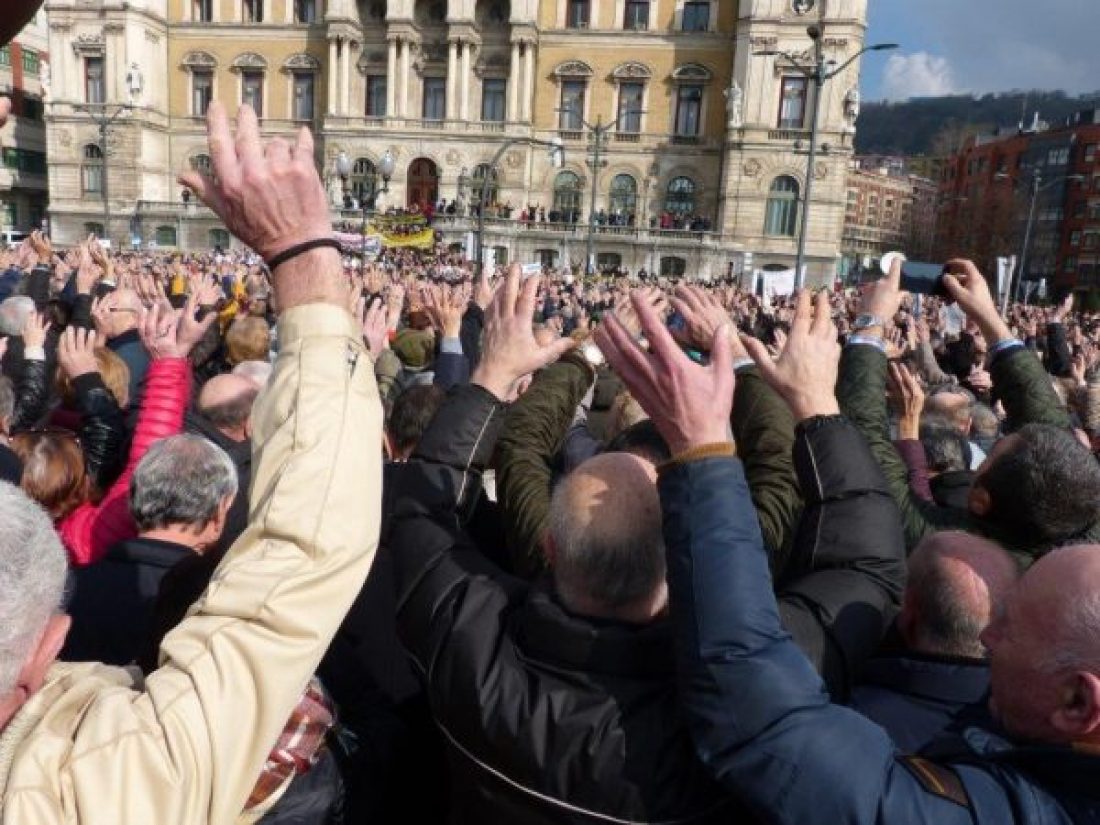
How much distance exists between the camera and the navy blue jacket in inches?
51.2

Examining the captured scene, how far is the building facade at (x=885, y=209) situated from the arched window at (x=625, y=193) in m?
49.8

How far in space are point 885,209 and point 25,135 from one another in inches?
3513

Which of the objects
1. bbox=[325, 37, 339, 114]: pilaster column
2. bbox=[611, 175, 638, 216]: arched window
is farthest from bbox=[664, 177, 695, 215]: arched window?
bbox=[325, 37, 339, 114]: pilaster column

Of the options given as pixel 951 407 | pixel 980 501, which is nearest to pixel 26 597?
pixel 980 501

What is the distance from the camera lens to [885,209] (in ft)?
341

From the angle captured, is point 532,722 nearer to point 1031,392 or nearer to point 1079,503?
point 1079,503

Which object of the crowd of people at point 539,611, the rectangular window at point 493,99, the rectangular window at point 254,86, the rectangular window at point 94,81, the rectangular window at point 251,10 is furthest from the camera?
the rectangular window at point 254,86

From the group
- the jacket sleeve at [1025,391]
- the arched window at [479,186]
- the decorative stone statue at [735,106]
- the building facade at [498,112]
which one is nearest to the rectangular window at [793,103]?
the building facade at [498,112]

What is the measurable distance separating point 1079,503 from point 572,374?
1516 millimetres

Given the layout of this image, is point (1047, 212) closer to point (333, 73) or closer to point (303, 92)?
point (333, 73)

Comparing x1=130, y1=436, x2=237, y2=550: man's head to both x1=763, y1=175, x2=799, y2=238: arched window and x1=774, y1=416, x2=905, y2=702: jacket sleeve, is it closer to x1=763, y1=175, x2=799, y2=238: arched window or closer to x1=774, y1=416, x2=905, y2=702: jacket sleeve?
x1=774, y1=416, x2=905, y2=702: jacket sleeve

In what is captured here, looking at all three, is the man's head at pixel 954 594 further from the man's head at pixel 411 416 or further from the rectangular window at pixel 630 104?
the rectangular window at pixel 630 104

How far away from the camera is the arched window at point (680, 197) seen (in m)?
44.0

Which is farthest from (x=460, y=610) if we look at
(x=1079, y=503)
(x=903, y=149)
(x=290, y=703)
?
(x=903, y=149)
